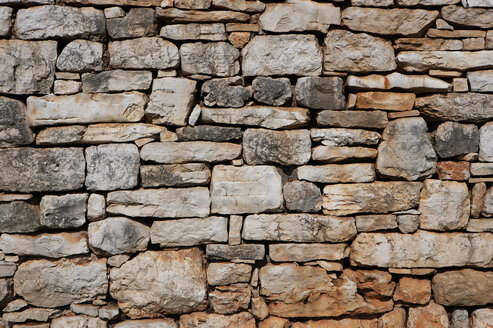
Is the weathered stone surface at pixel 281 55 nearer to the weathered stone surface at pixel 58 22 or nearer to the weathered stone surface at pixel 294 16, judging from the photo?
the weathered stone surface at pixel 294 16

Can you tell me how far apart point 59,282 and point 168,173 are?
0.99 m

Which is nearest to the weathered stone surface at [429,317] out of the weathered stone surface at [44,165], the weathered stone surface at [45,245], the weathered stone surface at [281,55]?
the weathered stone surface at [281,55]

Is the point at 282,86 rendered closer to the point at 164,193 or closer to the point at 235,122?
the point at 235,122

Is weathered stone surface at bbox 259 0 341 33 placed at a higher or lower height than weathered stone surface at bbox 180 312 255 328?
higher

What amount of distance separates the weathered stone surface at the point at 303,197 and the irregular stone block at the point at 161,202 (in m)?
0.52

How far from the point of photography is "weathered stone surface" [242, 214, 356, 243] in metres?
2.94

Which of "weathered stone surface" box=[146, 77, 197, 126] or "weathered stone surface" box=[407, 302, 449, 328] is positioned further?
"weathered stone surface" box=[407, 302, 449, 328]

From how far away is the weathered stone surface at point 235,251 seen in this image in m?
2.94

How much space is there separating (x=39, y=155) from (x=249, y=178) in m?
1.34

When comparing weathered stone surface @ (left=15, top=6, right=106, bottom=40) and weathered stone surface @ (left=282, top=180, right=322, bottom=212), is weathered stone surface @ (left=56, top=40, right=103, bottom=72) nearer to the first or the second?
weathered stone surface @ (left=15, top=6, right=106, bottom=40)

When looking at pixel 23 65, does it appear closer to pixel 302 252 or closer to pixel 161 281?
pixel 161 281

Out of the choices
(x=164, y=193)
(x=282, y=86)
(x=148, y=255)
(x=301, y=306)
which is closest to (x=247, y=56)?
(x=282, y=86)

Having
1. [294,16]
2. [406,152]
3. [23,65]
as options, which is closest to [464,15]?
[406,152]

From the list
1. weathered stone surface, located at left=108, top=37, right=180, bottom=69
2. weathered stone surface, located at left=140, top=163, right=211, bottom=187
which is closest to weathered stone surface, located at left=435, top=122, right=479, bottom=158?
weathered stone surface, located at left=140, top=163, right=211, bottom=187
